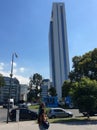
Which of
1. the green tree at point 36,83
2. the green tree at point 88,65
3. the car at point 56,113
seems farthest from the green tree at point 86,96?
the green tree at point 36,83

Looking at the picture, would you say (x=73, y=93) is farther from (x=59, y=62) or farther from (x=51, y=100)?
(x=59, y=62)

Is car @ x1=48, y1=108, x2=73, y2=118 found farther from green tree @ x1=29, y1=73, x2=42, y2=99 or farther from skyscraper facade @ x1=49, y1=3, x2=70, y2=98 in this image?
skyscraper facade @ x1=49, y1=3, x2=70, y2=98

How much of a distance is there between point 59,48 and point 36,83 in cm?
6722

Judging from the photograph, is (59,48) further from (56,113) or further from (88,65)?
(56,113)

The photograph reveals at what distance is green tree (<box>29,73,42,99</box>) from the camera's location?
12075 cm

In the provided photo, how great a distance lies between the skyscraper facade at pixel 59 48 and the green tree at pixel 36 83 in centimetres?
5731

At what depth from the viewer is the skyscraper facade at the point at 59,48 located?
597 ft

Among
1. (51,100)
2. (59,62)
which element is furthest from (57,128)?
(59,62)

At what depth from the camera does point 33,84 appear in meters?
122

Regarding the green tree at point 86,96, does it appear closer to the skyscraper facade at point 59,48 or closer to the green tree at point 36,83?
the green tree at point 36,83

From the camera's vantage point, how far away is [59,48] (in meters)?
186

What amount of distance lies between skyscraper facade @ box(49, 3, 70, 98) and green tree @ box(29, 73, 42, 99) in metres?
57.3

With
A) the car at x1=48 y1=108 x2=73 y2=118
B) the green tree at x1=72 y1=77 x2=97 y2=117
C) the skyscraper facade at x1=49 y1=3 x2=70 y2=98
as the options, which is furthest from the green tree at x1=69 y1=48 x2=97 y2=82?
the skyscraper facade at x1=49 y1=3 x2=70 y2=98

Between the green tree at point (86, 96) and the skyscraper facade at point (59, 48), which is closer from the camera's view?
the green tree at point (86, 96)
